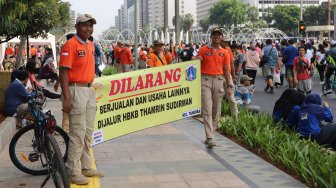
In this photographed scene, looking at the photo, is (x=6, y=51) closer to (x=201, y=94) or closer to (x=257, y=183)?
(x=201, y=94)

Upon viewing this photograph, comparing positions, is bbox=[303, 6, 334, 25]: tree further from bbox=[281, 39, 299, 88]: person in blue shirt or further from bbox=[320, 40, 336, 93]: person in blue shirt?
bbox=[281, 39, 299, 88]: person in blue shirt

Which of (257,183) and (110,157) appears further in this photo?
(110,157)

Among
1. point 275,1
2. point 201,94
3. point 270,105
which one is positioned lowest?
point 270,105

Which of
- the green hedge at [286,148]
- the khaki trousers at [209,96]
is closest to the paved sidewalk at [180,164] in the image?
the green hedge at [286,148]

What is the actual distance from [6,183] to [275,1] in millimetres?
172083

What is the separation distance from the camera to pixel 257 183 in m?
6.13

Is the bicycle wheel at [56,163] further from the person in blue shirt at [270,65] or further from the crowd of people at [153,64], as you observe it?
the person in blue shirt at [270,65]

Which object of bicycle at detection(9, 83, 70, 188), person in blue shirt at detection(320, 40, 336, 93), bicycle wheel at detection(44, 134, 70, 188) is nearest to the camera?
bicycle wheel at detection(44, 134, 70, 188)

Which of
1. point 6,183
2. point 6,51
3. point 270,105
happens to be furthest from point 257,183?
point 6,51

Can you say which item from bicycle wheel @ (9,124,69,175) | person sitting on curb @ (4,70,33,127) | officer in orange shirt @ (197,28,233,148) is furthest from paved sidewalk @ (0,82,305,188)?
person sitting on curb @ (4,70,33,127)

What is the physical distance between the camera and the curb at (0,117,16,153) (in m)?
8.02

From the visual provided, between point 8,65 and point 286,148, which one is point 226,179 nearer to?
point 286,148

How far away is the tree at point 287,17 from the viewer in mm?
127625

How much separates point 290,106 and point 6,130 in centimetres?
453
